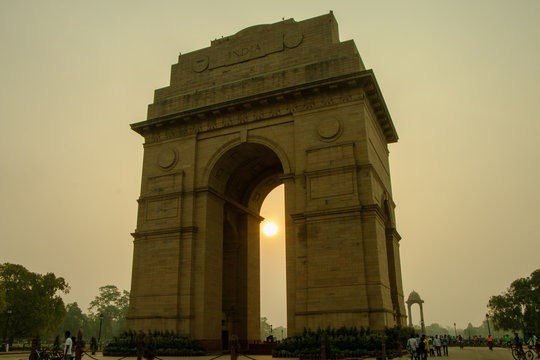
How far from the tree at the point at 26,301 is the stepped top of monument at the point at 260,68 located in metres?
33.4

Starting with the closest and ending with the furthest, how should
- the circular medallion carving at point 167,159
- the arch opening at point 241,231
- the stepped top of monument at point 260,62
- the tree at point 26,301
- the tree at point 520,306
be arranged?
the stepped top of monument at point 260,62 < the circular medallion carving at point 167,159 < the arch opening at point 241,231 < the tree at point 26,301 < the tree at point 520,306

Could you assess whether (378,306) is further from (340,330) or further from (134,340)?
(134,340)

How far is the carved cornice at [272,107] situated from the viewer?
23.3m

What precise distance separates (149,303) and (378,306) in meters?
11.7

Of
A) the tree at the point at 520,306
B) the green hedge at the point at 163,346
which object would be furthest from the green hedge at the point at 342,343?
the tree at the point at 520,306

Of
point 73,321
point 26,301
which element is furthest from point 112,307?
point 26,301

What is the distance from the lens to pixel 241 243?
29.7m

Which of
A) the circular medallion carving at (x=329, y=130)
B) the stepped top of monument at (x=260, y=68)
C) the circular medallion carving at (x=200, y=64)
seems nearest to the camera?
the circular medallion carving at (x=329, y=130)

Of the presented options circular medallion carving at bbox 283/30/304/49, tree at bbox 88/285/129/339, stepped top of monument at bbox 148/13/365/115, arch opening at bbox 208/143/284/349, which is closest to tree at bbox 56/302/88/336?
tree at bbox 88/285/129/339

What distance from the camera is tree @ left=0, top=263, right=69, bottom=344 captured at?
166 feet

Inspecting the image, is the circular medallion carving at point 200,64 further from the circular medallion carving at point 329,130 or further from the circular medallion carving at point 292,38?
the circular medallion carving at point 329,130

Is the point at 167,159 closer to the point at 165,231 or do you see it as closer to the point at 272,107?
the point at 165,231

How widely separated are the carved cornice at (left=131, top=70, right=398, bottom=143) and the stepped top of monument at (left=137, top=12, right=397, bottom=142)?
73 mm

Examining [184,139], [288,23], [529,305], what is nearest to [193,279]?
[184,139]
